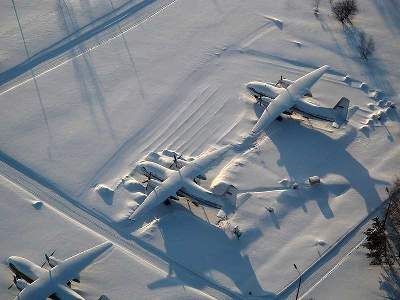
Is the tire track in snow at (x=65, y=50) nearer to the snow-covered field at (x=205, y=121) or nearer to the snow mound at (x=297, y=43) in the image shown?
the snow-covered field at (x=205, y=121)

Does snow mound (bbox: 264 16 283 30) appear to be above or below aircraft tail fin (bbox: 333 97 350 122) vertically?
above

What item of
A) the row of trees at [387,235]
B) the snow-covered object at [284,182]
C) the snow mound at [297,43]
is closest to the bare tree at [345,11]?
the snow mound at [297,43]

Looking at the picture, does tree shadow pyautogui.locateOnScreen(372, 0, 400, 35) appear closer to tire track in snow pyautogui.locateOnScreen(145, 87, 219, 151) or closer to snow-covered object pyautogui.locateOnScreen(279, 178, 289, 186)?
tire track in snow pyautogui.locateOnScreen(145, 87, 219, 151)

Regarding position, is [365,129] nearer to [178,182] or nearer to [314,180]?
[314,180]

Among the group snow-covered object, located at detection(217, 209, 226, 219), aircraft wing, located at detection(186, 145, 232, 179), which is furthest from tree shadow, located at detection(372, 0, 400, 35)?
snow-covered object, located at detection(217, 209, 226, 219)

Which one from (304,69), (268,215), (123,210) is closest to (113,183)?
(123,210)

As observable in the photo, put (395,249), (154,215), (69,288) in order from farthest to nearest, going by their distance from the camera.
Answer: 1. (154,215)
2. (395,249)
3. (69,288)

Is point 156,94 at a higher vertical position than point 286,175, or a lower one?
higher

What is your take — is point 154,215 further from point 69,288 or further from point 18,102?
point 18,102
